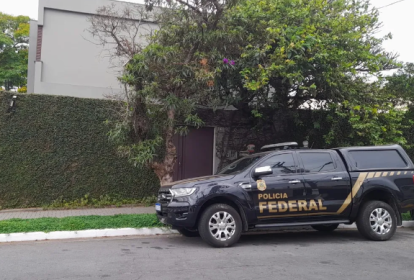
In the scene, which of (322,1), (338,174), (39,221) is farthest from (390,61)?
(39,221)

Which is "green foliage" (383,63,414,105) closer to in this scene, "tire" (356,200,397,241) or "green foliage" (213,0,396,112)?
"green foliage" (213,0,396,112)

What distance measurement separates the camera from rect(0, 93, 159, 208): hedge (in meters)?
10.8

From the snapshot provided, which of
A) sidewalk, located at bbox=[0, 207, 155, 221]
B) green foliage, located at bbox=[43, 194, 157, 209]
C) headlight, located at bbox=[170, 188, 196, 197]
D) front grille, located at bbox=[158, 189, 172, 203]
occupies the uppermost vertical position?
headlight, located at bbox=[170, 188, 196, 197]

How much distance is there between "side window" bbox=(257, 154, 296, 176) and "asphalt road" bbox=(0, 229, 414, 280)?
4.65ft

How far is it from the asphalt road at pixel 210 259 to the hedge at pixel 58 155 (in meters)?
3.53

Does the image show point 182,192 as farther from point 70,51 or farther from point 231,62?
point 70,51

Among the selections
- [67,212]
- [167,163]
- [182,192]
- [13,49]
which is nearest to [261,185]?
[182,192]

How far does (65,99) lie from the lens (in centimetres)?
1132

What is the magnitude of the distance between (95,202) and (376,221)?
7.45m

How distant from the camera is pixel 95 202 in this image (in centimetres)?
1146

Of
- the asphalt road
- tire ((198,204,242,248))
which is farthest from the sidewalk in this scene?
tire ((198,204,242,248))

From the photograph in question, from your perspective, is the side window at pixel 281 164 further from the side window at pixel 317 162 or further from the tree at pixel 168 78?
the tree at pixel 168 78

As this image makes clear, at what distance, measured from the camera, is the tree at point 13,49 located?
934 inches

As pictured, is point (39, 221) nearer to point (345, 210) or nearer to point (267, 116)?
point (345, 210)
